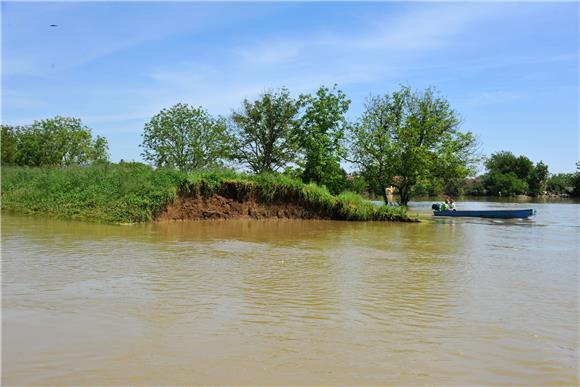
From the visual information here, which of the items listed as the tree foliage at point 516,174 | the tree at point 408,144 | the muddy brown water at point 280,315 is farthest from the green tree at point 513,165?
the muddy brown water at point 280,315

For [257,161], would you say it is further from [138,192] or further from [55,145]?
[55,145]

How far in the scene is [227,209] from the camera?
24359 millimetres

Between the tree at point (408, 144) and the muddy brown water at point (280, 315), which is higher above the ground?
the tree at point (408, 144)

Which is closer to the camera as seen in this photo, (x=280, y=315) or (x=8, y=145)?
(x=280, y=315)

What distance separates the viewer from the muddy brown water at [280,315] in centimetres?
490

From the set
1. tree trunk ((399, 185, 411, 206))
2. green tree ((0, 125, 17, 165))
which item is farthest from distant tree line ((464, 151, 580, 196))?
green tree ((0, 125, 17, 165))

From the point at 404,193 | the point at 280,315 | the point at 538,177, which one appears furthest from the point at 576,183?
the point at 280,315

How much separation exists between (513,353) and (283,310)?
3.06 meters

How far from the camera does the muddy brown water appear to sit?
193 inches

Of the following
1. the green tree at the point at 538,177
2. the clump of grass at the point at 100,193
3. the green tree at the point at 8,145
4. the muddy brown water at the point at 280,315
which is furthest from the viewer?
the green tree at the point at 538,177

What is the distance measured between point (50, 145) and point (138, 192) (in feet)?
80.3

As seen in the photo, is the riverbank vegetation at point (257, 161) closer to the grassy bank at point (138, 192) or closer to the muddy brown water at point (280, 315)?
the grassy bank at point (138, 192)

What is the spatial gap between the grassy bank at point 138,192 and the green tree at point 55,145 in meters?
13.3

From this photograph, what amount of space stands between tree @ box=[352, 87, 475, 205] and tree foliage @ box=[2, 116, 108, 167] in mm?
23702
